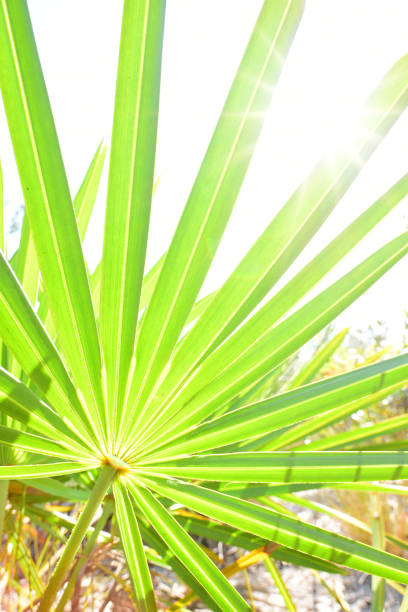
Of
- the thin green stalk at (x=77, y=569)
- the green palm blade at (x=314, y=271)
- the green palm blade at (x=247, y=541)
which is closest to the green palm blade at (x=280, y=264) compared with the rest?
the green palm blade at (x=314, y=271)

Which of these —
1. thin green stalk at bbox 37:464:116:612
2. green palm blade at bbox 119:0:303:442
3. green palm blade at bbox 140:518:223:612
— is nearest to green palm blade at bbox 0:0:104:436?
green palm blade at bbox 119:0:303:442

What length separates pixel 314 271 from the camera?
77 centimetres

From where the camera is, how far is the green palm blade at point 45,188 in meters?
0.55

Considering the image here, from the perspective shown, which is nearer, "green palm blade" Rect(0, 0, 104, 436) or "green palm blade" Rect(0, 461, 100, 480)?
"green palm blade" Rect(0, 0, 104, 436)

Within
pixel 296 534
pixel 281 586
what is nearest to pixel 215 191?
pixel 296 534

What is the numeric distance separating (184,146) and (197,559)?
1059mm

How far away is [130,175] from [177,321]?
0.24 m

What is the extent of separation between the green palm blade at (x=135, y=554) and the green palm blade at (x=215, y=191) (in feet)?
0.66

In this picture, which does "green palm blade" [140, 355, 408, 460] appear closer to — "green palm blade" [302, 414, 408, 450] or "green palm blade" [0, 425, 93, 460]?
"green palm blade" [0, 425, 93, 460]

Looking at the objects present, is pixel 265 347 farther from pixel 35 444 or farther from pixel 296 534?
pixel 35 444

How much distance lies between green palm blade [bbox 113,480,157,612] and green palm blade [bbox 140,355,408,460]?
111mm

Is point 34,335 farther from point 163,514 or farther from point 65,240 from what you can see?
point 163,514

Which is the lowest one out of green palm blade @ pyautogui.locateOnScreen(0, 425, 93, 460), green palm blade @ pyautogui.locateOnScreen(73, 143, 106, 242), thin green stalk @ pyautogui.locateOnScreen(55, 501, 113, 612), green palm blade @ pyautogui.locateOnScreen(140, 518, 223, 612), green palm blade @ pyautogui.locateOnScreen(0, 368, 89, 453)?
thin green stalk @ pyautogui.locateOnScreen(55, 501, 113, 612)

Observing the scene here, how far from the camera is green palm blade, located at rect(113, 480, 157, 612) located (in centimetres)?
81
